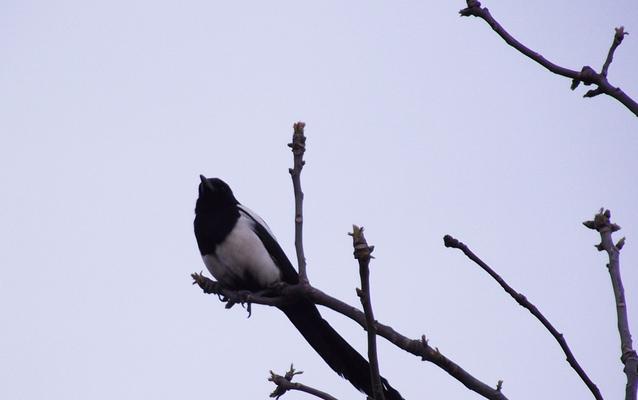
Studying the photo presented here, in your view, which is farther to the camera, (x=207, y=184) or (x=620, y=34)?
(x=207, y=184)

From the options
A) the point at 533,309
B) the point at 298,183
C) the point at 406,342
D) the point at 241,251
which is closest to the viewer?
the point at 533,309

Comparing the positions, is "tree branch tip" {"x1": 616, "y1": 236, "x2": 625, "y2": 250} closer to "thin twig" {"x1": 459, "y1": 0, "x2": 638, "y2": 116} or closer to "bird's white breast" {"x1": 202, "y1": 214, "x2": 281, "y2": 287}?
"thin twig" {"x1": 459, "y1": 0, "x2": 638, "y2": 116}

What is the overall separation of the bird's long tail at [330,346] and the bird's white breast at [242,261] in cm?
31

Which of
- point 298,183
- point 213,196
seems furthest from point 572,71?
point 213,196

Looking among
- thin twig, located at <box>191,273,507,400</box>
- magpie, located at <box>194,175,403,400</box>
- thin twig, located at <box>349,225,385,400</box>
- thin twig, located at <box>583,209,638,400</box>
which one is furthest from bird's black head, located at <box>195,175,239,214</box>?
Result: thin twig, located at <box>583,209,638,400</box>

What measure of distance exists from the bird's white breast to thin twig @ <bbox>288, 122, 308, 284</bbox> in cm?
194

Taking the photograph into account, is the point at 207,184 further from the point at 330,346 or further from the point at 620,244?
the point at 620,244

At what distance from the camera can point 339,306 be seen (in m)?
2.73

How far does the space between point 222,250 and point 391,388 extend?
218cm

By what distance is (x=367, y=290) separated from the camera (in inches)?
75.5

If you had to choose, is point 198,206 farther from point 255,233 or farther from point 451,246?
point 451,246

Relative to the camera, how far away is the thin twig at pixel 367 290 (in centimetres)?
188

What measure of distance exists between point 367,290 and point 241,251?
3.16 m

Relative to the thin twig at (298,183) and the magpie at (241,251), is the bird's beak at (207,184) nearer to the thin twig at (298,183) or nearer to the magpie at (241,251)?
the magpie at (241,251)
